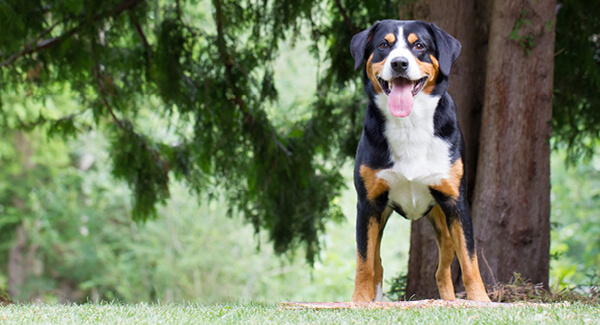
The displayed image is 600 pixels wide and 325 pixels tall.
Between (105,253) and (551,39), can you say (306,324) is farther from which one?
(105,253)

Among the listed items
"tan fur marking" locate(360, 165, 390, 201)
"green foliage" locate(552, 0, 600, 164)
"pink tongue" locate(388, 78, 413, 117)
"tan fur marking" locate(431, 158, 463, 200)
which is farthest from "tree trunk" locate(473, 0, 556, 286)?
"pink tongue" locate(388, 78, 413, 117)

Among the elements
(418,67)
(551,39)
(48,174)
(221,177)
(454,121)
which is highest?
(551,39)

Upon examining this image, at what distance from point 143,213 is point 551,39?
16.0 feet

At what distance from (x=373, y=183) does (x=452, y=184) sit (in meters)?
0.49

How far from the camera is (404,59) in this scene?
3477mm

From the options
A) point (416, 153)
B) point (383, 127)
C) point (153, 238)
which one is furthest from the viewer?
point (153, 238)

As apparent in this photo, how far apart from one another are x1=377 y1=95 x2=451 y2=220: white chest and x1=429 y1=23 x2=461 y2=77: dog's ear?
0.68 feet

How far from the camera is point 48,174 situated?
58.1 feet

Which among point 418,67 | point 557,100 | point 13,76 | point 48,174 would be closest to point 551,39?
point 557,100

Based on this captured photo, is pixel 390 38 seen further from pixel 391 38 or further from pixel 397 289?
pixel 397 289

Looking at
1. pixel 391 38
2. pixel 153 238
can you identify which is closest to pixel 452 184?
pixel 391 38

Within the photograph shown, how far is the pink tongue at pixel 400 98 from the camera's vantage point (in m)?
3.57

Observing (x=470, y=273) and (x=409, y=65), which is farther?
(x=470, y=273)

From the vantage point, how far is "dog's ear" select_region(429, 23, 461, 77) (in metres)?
3.72
